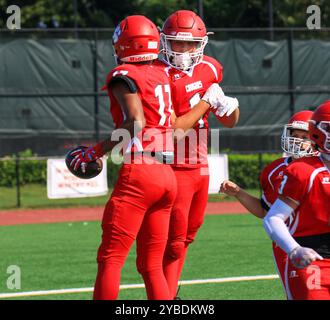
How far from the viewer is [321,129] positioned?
4930 millimetres

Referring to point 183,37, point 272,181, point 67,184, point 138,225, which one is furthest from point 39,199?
point 272,181

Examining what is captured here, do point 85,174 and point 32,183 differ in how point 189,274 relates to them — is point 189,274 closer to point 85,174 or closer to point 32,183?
point 85,174

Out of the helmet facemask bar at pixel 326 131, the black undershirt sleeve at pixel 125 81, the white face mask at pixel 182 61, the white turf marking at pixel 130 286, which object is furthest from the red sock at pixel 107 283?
the white turf marking at pixel 130 286

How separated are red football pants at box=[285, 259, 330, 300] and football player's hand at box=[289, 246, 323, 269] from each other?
1.05 feet

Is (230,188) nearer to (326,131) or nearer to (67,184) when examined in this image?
(326,131)

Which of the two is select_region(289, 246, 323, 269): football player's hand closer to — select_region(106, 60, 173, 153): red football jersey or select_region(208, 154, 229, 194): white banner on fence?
select_region(106, 60, 173, 153): red football jersey

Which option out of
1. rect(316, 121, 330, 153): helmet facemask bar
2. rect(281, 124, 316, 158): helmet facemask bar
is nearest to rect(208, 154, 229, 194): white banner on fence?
rect(281, 124, 316, 158): helmet facemask bar

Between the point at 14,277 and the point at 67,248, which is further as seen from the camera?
the point at 67,248

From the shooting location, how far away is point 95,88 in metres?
22.6

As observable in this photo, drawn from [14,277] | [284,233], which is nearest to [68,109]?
[14,277]

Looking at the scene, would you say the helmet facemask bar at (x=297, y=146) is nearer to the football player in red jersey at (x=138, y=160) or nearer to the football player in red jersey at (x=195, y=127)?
the football player in red jersey at (x=195, y=127)

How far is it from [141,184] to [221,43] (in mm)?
17618

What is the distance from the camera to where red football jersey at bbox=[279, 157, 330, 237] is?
4.81 meters

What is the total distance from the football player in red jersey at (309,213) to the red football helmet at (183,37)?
194cm
